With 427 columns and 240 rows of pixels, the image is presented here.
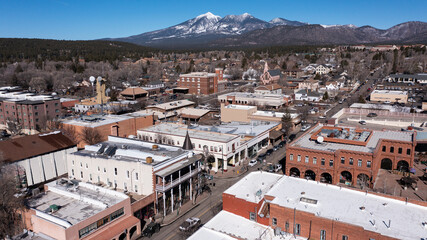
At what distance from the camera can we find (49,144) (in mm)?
35562

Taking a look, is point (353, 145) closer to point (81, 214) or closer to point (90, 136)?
point (81, 214)

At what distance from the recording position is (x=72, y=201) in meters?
23.9

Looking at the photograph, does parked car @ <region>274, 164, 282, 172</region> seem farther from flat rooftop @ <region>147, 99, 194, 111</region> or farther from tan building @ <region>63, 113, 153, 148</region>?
flat rooftop @ <region>147, 99, 194, 111</region>

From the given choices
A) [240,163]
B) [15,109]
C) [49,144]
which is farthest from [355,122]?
[15,109]

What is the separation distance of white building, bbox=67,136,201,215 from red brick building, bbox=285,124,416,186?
11369 mm

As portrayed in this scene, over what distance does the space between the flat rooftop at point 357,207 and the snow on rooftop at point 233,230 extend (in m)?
2.02

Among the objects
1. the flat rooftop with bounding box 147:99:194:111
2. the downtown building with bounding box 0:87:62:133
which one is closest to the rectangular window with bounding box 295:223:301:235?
the flat rooftop with bounding box 147:99:194:111

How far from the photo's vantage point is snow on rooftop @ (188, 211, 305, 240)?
1891cm

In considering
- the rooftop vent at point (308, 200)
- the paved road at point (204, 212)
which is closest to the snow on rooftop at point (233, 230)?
the rooftop vent at point (308, 200)

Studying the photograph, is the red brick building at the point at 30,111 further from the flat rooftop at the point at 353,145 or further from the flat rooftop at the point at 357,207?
the flat rooftop at the point at 357,207

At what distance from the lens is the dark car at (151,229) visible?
23.9 metres

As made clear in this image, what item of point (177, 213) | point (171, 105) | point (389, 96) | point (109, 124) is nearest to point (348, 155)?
point (177, 213)

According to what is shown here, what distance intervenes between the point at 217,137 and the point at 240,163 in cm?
449

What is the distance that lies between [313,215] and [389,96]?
7172 cm
